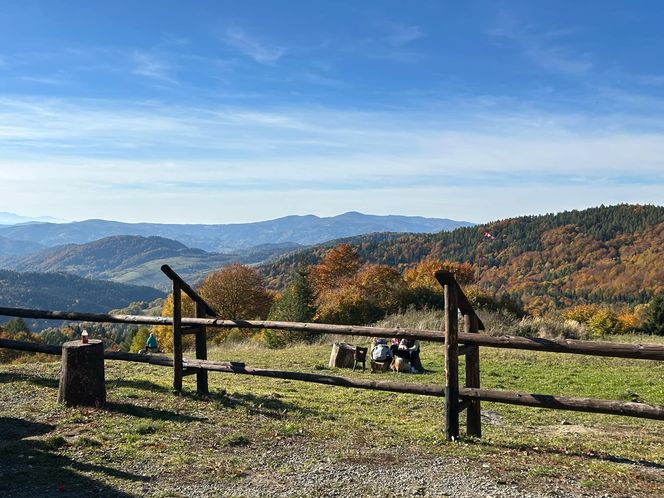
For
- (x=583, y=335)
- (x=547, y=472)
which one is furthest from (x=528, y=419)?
(x=583, y=335)

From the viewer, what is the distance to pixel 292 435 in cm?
748

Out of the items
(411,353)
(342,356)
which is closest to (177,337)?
(411,353)

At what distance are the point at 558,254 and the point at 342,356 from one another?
12455 cm

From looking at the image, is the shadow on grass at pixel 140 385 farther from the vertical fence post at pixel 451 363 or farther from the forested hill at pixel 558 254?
the forested hill at pixel 558 254

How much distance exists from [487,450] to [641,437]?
3364mm

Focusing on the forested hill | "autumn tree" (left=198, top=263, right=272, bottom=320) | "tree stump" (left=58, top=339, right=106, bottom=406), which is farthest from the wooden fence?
the forested hill

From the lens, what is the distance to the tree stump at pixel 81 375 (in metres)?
8.41

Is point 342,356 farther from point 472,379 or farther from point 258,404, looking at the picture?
point 472,379

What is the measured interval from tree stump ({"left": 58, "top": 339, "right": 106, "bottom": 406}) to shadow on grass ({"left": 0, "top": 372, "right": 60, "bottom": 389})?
1963 mm

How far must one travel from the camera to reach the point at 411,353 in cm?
1673

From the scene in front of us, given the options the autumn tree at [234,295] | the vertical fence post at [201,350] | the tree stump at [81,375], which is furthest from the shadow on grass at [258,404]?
the autumn tree at [234,295]

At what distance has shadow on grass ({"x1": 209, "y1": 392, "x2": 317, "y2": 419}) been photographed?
29.2 feet

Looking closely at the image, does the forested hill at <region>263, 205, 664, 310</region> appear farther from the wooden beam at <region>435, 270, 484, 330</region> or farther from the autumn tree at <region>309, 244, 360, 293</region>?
the wooden beam at <region>435, 270, 484, 330</region>

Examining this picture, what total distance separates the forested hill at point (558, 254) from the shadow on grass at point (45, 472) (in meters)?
97.3
